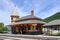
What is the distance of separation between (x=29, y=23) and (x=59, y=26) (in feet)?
30.9

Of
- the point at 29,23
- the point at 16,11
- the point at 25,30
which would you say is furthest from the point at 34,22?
the point at 16,11

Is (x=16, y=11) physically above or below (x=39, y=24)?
above

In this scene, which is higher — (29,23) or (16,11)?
(16,11)

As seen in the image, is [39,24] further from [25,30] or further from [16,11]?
[16,11]

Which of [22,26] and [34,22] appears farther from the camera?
[22,26]

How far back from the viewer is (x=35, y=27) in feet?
152

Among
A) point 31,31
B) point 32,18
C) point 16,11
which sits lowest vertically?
point 31,31

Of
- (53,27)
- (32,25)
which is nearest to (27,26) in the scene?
(32,25)

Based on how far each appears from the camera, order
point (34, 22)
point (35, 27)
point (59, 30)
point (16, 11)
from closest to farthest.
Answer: point (59, 30) → point (34, 22) → point (35, 27) → point (16, 11)

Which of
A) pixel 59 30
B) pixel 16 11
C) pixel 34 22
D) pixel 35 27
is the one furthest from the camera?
pixel 16 11

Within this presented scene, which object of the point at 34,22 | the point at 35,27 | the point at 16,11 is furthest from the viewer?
the point at 16,11

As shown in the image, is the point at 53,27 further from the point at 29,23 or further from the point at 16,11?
the point at 16,11

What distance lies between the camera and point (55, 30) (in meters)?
37.8

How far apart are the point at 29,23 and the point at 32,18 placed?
11.5 feet
